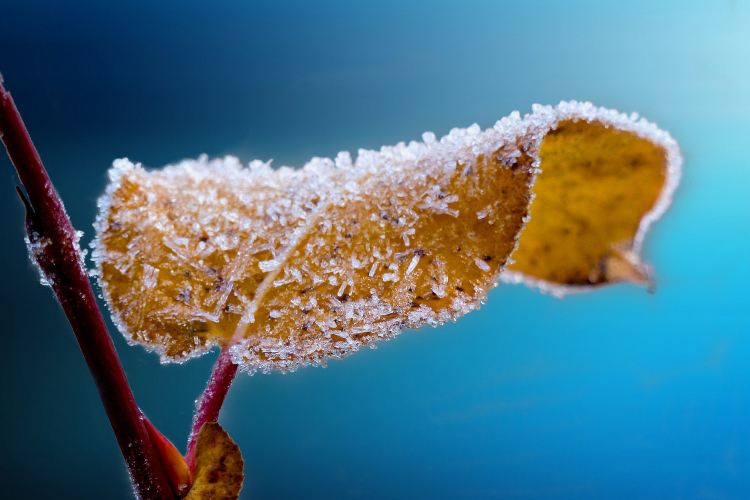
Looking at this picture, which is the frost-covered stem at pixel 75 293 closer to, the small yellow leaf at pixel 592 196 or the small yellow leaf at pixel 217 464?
the small yellow leaf at pixel 217 464

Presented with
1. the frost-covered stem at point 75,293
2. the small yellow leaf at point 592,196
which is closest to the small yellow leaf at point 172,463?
the frost-covered stem at point 75,293

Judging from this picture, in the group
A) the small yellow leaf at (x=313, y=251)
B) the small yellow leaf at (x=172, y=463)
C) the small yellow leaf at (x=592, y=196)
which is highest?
the small yellow leaf at (x=592, y=196)

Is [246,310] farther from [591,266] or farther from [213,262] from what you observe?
[591,266]

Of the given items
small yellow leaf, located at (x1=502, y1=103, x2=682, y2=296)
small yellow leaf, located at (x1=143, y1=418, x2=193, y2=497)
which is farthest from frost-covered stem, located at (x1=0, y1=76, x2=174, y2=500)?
small yellow leaf, located at (x1=502, y1=103, x2=682, y2=296)

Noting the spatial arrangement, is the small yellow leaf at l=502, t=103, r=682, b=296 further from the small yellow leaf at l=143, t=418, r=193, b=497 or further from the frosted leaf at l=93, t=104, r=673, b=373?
the small yellow leaf at l=143, t=418, r=193, b=497

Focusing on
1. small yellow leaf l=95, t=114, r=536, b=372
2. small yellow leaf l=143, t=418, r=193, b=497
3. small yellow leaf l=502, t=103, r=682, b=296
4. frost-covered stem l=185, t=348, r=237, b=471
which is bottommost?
small yellow leaf l=143, t=418, r=193, b=497

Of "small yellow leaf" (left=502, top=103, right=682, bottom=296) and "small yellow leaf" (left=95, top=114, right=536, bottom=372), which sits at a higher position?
"small yellow leaf" (left=502, top=103, right=682, bottom=296)

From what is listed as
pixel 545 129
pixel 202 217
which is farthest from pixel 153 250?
pixel 545 129
